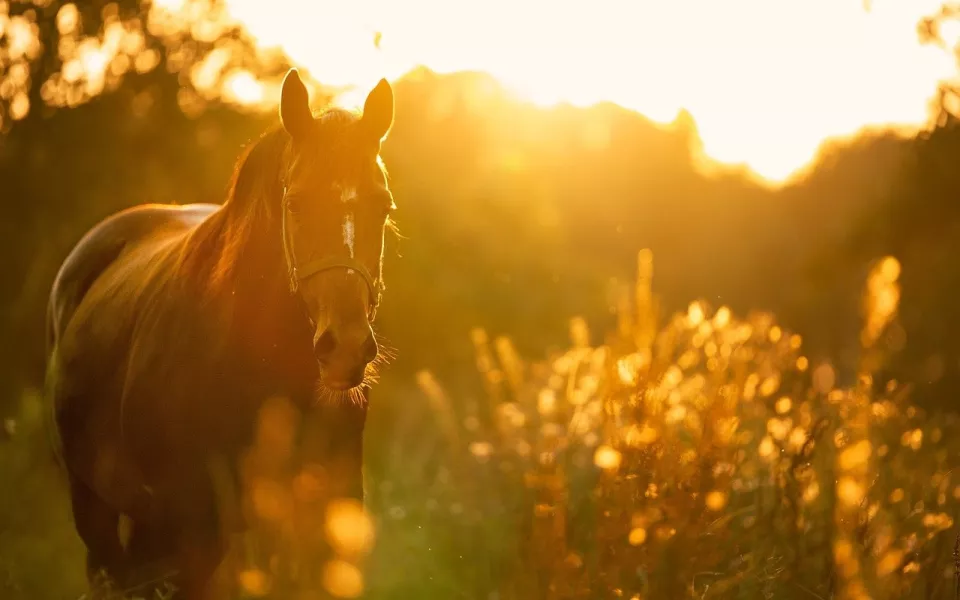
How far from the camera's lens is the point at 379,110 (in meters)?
3.87

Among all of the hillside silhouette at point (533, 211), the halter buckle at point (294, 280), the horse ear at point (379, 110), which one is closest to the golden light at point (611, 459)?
the hillside silhouette at point (533, 211)

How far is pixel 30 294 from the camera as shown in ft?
32.1

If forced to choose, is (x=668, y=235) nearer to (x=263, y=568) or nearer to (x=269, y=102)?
(x=269, y=102)

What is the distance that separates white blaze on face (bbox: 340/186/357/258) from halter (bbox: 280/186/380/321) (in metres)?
0.05

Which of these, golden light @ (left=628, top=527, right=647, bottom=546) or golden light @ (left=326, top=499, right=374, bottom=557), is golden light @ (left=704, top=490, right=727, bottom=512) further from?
golden light @ (left=326, top=499, right=374, bottom=557)

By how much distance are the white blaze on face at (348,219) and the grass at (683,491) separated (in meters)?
0.68

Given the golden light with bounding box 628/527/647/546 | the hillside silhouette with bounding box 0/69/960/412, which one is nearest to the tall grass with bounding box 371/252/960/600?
the golden light with bounding box 628/527/647/546

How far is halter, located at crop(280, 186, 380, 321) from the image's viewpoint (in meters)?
3.37

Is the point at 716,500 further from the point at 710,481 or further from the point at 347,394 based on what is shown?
the point at 347,394

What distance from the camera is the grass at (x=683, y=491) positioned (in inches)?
124

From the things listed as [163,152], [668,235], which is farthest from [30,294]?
[668,235]

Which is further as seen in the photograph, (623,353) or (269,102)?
(269,102)

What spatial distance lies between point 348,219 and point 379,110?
2.01 feet

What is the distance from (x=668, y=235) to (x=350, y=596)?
2797cm
